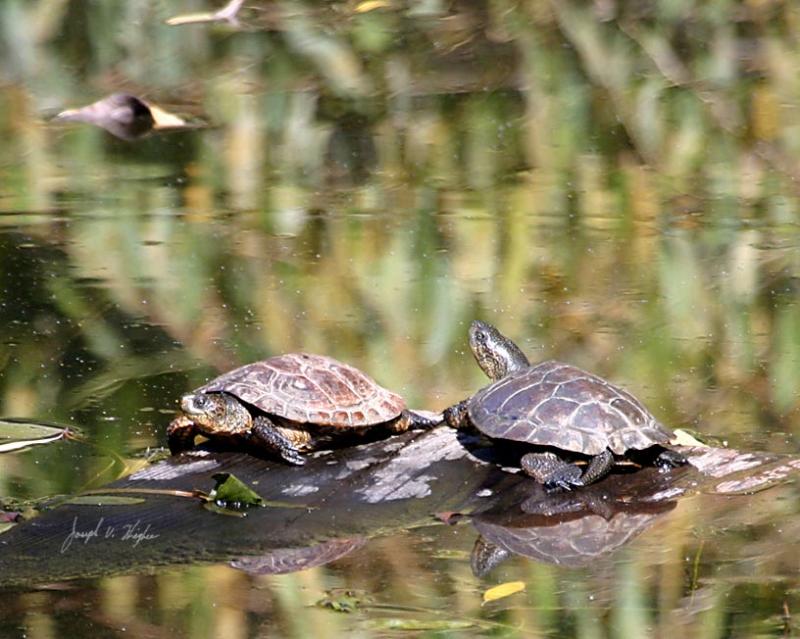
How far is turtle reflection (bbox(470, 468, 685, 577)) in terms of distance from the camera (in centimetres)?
365

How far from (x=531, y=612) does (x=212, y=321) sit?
2.47 meters

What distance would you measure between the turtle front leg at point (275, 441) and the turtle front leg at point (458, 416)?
0.43 meters

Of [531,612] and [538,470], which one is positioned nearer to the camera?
[531,612]

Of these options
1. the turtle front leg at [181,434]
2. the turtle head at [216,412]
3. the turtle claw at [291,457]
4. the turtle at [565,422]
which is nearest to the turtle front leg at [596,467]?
the turtle at [565,422]

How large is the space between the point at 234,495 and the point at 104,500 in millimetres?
341

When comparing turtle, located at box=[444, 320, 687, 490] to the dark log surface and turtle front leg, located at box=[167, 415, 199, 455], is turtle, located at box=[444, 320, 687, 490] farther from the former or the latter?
turtle front leg, located at box=[167, 415, 199, 455]

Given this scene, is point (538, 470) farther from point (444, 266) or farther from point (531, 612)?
point (444, 266)

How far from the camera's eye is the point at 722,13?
1084 centimetres

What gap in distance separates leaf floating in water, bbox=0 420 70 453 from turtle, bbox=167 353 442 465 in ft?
1.26

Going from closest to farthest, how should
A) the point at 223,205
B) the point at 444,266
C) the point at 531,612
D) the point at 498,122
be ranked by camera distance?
the point at 531,612 < the point at 444,266 < the point at 223,205 < the point at 498,122

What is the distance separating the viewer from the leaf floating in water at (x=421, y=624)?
3.23 meters

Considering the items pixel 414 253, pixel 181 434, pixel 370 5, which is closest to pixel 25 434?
pixel 181 434

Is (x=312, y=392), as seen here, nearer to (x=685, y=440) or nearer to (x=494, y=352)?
(x=494, y=352)

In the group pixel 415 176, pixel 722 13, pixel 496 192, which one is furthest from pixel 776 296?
pixel 722 13
